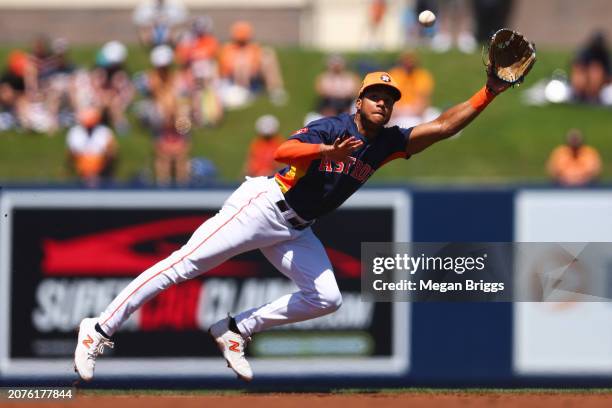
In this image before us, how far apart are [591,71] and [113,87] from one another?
735cm

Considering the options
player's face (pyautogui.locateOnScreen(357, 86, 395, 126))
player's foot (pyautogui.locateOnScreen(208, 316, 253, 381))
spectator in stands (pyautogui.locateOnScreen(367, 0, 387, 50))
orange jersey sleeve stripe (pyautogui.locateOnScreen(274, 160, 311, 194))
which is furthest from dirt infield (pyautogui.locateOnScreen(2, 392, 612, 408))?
spectator in stands (pyautogui.locateOnScreen(367, 0, 387, 50))

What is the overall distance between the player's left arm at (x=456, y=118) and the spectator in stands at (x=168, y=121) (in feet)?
24.4

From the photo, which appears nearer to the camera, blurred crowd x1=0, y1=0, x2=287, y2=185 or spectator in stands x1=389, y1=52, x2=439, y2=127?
spectator in stands x1=389, y1=52, x2=439, y2=127

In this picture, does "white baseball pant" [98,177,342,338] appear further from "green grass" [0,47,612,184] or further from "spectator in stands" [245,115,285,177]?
"green grass" [0,47,612,184]

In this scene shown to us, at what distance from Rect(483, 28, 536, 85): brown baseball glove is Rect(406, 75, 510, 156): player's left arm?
57 mm

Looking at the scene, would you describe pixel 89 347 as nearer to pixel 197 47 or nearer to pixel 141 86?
pixel 197 47

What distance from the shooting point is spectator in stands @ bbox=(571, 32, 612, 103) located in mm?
19109

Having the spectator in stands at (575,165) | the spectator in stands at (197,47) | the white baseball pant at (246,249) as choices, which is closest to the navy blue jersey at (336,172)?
the white baseball pant at (246,249)

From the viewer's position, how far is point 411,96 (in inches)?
714

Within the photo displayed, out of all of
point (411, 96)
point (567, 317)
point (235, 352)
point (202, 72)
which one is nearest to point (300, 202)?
point (235, 352)

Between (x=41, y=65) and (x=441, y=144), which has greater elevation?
(x=41, y=65)

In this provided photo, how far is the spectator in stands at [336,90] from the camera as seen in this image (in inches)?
719

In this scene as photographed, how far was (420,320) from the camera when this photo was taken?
11.3 metres

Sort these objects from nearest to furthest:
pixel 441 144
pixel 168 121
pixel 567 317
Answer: pixel 567 317 < pixel 168 121 < pixel 441 144
